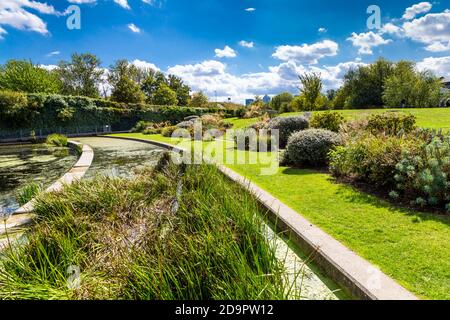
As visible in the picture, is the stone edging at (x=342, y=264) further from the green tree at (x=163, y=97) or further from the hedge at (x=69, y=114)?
the green tree at (x=163, y=97)

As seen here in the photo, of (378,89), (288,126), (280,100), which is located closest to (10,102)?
(288,126)

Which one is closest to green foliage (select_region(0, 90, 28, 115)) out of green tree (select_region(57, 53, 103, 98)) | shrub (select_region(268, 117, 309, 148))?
green tree (select_region(57, 53, 103, 98))

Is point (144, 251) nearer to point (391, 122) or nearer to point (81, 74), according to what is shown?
point (391, 122)

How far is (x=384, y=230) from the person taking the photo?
10.2 ft

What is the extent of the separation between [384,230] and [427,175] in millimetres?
1180

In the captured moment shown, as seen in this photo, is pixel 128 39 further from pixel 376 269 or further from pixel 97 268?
pixel 376 269

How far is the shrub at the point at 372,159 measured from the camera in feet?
14.5

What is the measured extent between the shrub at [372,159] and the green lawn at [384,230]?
0.44 metres

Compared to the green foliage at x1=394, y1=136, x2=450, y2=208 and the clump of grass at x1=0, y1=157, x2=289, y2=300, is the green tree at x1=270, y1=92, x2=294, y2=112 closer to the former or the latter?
the green foliage at x1=394, y1=136, x2=450, y2=208

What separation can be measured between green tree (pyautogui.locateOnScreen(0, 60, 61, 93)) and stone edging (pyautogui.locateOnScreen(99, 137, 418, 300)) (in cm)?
4227

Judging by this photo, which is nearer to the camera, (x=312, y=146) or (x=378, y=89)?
(x=312, y=146)

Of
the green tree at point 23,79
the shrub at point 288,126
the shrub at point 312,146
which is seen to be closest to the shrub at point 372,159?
the shrub at point 312,146

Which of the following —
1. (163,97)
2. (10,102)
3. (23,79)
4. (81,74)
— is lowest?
(10,102)
